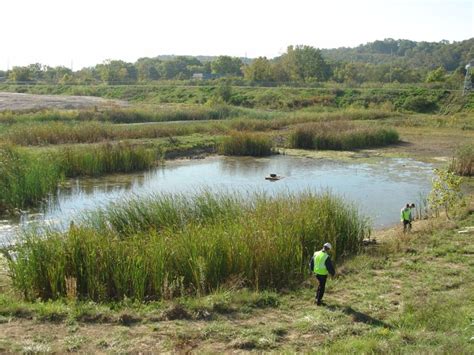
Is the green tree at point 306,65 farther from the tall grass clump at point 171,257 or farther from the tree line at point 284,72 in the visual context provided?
the tall grass clump at point 171,257

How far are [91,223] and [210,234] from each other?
2.99m

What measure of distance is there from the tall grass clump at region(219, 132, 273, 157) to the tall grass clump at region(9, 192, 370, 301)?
750 inches

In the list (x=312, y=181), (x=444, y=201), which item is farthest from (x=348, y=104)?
(x=444, y=201)

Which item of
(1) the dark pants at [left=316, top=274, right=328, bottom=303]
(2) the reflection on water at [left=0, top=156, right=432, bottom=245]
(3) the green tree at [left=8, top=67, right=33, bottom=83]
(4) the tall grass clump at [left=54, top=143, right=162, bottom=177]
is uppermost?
(3) the green tree at [left=8, top=67, right=33, bottom=83]

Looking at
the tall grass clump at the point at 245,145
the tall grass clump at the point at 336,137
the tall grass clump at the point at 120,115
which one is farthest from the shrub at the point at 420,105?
the tall grass clump at the point at 245,145

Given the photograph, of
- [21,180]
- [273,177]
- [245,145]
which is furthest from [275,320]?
[245,145]

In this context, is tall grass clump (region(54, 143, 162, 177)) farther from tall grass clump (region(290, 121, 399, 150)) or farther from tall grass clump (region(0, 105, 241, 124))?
tall grass clump (region(0, 105, 241, 124))

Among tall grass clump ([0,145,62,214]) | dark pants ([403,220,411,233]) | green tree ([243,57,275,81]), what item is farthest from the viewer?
green tree ([243,57,275,81])

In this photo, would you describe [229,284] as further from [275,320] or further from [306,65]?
[306,65]

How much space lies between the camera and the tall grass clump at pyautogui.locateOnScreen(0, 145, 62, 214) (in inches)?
648

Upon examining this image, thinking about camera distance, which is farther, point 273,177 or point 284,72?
point 284,72

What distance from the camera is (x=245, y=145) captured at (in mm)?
31047

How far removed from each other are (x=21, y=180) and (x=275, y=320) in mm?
11679

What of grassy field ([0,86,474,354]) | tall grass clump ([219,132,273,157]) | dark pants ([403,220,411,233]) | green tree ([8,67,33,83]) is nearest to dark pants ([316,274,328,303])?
grassy field ([0,86,474,354])
